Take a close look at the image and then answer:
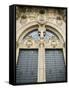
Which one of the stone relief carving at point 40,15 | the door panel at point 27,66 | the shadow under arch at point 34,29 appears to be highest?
the stone relief carving at point 40,15

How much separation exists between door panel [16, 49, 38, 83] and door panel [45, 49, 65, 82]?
7 cm

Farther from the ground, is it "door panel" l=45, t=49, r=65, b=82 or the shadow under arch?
the shadow under arch

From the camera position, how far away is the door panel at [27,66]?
5.13 feet

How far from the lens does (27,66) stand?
5.21 feet

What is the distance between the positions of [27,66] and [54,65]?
6.4 inches

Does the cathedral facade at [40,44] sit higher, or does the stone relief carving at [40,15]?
the stone relief carving at [40,15]

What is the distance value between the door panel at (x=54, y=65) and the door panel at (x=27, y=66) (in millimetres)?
72

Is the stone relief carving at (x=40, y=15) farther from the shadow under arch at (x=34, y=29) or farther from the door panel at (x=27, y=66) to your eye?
the door panel at (x=27, y=66)

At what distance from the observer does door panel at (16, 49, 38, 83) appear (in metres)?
1.56

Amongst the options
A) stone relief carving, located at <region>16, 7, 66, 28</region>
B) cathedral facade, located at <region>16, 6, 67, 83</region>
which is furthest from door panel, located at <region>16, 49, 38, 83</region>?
stone relief carving, located at <region>16, 7, 66, 28</region>

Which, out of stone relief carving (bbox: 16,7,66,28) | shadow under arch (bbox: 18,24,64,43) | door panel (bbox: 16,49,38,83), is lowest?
door panel (bbox: 16,49,38,83)

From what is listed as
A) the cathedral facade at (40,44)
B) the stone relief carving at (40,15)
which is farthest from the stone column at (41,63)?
the stone relief carving at (40,15)

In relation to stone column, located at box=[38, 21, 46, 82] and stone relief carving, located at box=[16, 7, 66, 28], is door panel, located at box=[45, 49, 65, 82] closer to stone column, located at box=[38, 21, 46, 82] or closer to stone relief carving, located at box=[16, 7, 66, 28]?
stone column, located at box=[38, 21, 46, 82]
